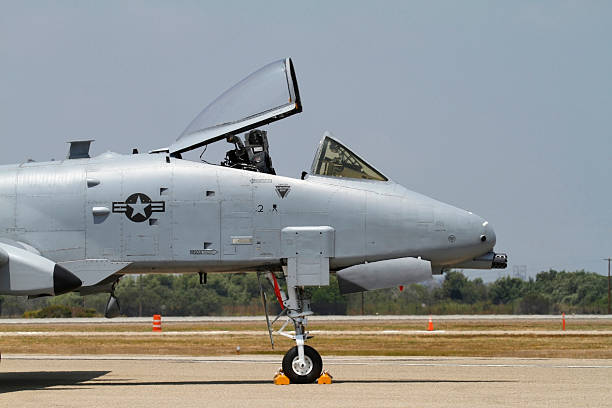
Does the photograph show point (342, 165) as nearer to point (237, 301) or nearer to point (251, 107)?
point (251, 107)

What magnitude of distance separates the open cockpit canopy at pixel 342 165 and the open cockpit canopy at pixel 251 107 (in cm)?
100

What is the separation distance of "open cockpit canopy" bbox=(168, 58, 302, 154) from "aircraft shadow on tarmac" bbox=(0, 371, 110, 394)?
484 centimetres

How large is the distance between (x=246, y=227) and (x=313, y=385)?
9.47 feet

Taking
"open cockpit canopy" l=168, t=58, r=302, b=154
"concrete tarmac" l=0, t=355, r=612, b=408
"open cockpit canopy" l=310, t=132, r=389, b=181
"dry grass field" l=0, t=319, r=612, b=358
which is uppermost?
"open cockpit canopy" l=168, t=58, r=302, b=154

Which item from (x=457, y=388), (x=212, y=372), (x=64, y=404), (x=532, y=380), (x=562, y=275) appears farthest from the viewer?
(x=562, y=275)

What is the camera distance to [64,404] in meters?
13.6

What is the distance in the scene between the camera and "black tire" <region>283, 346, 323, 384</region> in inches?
633

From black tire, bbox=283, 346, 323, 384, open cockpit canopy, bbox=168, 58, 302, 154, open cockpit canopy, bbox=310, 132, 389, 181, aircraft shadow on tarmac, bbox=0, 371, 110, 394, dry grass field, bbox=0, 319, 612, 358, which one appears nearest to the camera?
black tire, bbox=283, 346, 323, 384

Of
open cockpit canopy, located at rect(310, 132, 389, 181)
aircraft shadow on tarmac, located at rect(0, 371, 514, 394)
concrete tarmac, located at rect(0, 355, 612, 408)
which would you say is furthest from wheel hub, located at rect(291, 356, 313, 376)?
open cockpit canopy, located at rect(310, 132, 389, 181)

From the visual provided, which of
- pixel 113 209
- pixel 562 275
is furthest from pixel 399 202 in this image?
pixel 562 275

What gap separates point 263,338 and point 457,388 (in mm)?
23283

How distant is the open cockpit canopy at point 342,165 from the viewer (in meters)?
16.9

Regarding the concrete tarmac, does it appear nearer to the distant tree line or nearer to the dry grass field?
the dry grass field

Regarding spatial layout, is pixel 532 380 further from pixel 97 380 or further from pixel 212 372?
pixel 97 380
